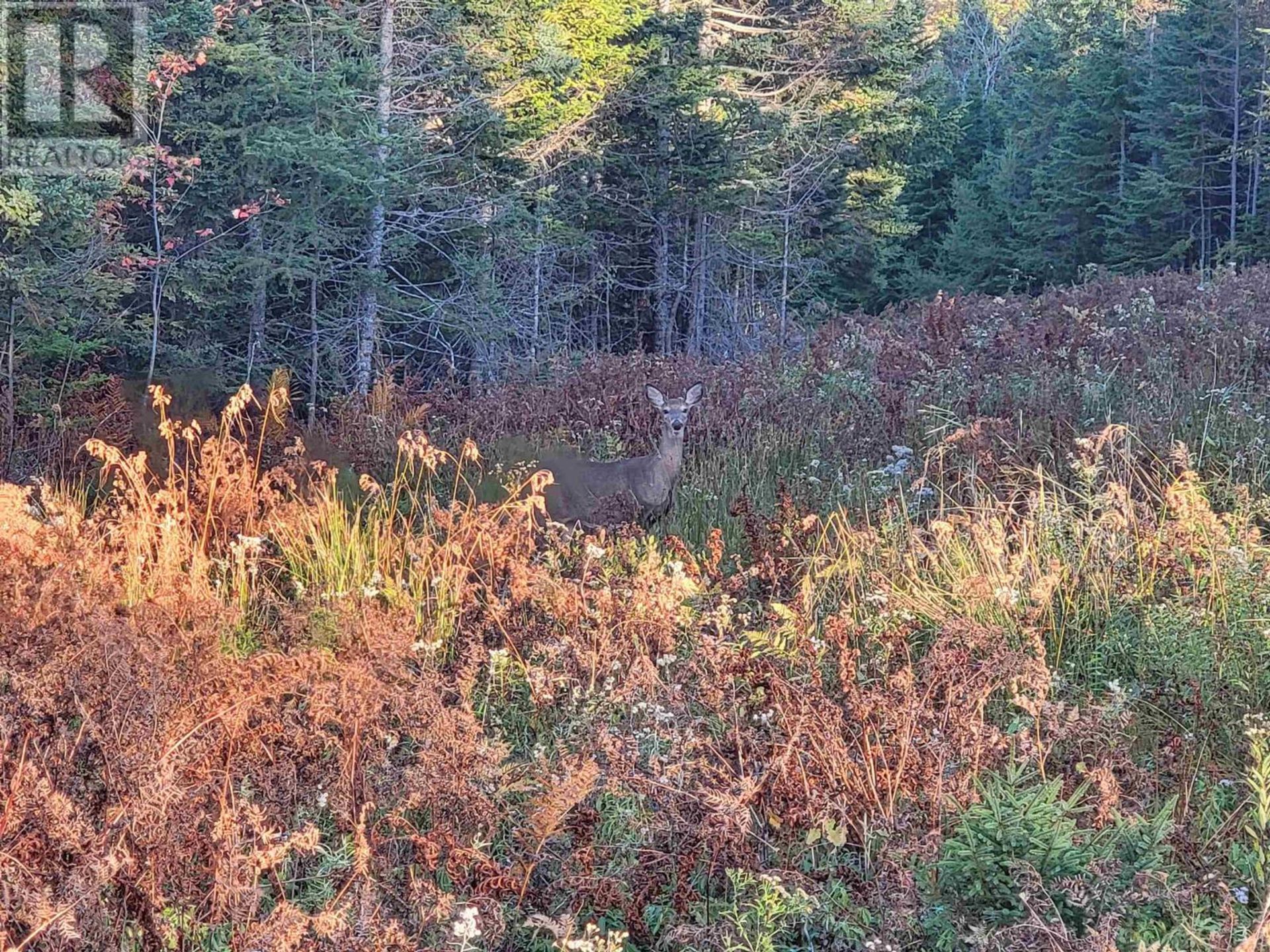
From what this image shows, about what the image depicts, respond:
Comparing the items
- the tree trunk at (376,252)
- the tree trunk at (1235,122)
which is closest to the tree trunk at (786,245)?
the tree trunk at (376,252)

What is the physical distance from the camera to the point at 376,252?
16047 mm

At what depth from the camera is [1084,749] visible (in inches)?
147

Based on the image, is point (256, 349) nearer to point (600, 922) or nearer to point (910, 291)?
point (600, 922)

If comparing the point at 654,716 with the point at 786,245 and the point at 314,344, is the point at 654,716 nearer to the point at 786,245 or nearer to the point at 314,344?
the point at 314,344

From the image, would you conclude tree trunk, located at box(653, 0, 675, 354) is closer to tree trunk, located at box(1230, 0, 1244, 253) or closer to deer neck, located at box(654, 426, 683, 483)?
tree trunk, located at box(1230, 0, 1244, 253)

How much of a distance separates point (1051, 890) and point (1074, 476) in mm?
3810

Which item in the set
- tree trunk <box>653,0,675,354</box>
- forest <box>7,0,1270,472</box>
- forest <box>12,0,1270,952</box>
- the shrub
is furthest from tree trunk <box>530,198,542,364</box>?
the shrub

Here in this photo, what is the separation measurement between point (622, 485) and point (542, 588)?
297 cm

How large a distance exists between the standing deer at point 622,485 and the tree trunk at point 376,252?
8.02 metres

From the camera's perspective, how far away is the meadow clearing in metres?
2.96

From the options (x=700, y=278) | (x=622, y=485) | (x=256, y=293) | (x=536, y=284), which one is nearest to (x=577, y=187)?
(x=536, y=284)

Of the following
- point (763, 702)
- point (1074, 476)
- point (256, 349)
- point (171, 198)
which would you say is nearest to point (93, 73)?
point (171, 198)

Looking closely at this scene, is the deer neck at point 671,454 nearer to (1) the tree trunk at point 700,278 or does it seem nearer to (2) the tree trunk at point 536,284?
(2) the tree trunk at point 536,284

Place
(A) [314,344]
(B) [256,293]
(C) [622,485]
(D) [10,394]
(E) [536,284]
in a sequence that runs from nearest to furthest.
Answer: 1. (C) [622,485]
2. (D) [10,394]
3. (B) [256,293]
4. (A) [314,344]
5. (E) [536,284]
